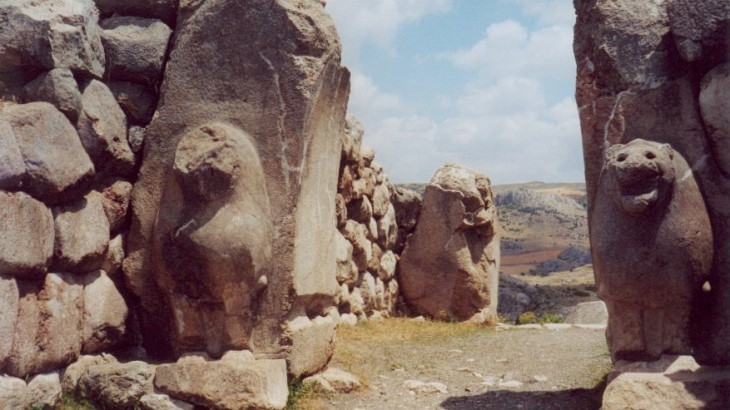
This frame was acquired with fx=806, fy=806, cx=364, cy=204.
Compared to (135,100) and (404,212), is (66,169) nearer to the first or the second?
(135,100)

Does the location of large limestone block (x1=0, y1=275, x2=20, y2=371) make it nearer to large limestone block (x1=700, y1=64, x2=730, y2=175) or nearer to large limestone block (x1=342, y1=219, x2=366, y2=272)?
large limestone block (x1=700, y1=64, x2=730, y2=175)

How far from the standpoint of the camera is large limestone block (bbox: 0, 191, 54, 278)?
12.0ft

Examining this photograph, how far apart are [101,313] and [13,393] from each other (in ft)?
2.75

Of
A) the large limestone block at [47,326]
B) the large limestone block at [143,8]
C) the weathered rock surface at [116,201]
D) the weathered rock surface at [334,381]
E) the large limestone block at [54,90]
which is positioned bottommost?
the weathered rock surface at [334,381]

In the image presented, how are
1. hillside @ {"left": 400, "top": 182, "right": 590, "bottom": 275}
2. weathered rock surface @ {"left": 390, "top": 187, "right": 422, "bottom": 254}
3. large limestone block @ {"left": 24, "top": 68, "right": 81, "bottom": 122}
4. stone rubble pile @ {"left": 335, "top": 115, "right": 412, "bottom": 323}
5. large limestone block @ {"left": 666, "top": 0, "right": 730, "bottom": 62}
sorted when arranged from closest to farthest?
large limestone block @ {"left": 666, "top": 0, "right": 730, "bottom": 62} < large limestone block @ {"left": 24, "top": 68, "right": 81, "bottom": 122} < stone rubble pile @ {"left": 335, "top": 115, "right": 412, "bottom": 323} < weathered rock surface @ {"left": 390, "top": 187, "right": 422, "bottom": 254} < hillside @ {"left": 400, "top": 182, "right": 590, "bottom": 275}

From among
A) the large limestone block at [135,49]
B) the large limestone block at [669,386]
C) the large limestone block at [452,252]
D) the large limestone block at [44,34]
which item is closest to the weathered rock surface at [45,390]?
the large limestone block at [44,34]

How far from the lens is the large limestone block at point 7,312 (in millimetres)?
3592

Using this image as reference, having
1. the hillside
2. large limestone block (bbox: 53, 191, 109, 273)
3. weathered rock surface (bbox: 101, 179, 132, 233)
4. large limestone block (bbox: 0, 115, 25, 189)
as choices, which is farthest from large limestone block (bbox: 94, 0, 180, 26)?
the hillside

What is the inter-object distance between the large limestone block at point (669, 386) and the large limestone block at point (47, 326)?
8.77 feet

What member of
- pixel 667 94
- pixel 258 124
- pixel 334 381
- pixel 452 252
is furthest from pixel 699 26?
pixel 452 252

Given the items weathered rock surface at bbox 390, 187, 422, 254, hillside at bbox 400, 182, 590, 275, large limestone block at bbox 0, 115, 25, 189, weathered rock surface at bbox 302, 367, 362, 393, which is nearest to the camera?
Result: large limestone block at bbox 0, 115, 25, 189

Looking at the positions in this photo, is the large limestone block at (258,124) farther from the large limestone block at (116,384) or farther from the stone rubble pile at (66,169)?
the large limestone block at (116,384)

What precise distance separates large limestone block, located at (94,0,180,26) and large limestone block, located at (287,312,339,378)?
2049 millimetres

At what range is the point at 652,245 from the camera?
3.78m
